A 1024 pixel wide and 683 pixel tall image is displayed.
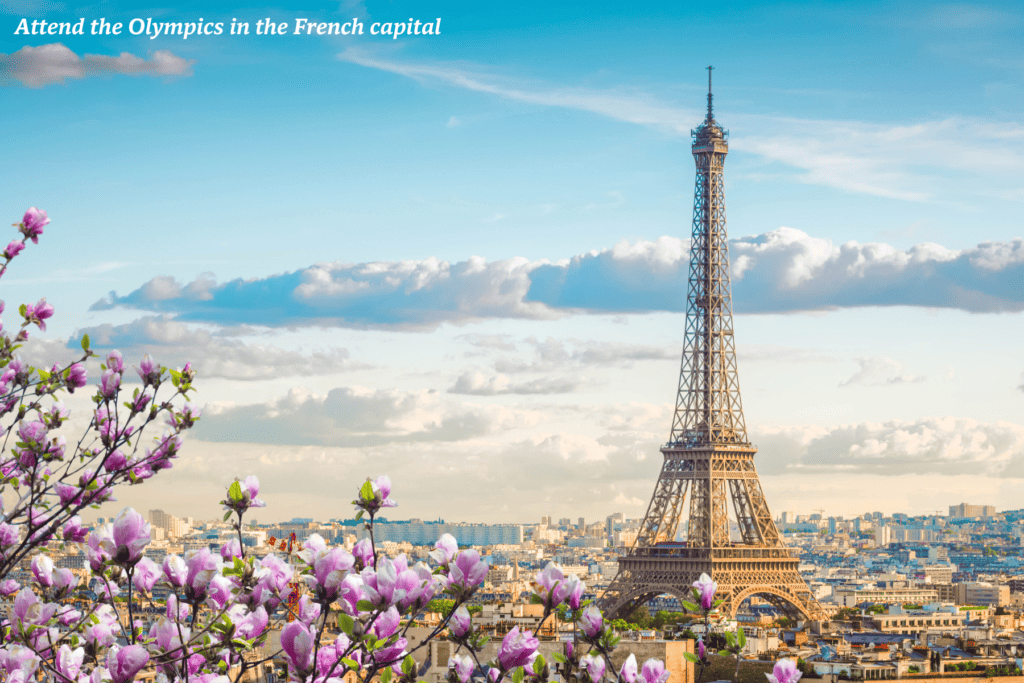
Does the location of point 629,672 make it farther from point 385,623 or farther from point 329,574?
point 329,574

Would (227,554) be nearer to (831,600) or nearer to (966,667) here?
(966,667)

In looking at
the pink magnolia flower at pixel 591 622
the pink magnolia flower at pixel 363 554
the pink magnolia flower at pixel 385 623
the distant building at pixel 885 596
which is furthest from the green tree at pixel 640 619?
the pink magnolia flower at pixel 385 623

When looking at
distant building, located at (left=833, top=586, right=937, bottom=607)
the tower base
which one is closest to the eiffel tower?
the tower base

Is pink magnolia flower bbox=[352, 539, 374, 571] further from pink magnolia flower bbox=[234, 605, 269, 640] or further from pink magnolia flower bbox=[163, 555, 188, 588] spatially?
pink magnolia flower bbox=[163, 555, 188, 588]

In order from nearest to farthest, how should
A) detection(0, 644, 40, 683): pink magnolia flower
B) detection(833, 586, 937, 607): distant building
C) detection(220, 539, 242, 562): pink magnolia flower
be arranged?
detection(220, 539, 242, 562): pink magnolia flower → detection(0, 644, 40, 683): pink magnolia flower → detection(833, 586, 937, 607): distant building

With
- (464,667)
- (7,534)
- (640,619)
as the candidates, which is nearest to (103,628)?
(7,534)

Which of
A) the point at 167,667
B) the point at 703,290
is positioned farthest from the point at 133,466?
the point at 703,290

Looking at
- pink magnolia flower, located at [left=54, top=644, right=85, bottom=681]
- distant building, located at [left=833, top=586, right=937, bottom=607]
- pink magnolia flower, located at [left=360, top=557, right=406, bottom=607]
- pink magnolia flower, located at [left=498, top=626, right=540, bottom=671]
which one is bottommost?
distant building, located at [left=833, top=586, right=937, bottom=607]
